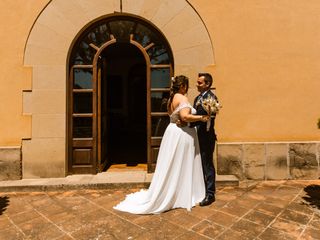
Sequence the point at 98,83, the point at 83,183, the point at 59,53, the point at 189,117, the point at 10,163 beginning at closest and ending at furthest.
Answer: the point at 189,117
the point at 83,183
the point at 10,163
the point at 59,53
the point at 98,83

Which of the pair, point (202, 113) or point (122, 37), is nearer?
point (202, 113)

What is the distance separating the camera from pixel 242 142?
499cm

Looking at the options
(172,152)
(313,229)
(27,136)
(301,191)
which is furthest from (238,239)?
(27,136)

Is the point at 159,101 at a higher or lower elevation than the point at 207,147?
higher

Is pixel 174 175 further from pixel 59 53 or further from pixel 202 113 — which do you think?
pixel 59 53

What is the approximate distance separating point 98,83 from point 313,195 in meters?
Result: 4.29

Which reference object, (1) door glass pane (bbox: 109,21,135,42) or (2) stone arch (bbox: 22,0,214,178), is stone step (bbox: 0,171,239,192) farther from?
(1) door glass pane (bbox: 109,21,135,42)

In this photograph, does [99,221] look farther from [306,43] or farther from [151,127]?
[306,43]

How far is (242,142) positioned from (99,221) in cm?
301

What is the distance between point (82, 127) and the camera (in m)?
5.25

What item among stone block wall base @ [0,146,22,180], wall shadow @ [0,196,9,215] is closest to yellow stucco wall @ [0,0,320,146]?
stone block wall base @ [0,146,22,180]

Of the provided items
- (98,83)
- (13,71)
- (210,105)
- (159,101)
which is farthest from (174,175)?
(13,71)

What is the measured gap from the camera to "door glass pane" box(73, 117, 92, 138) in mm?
5227

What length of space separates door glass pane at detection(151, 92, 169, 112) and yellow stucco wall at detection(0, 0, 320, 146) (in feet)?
3.40
